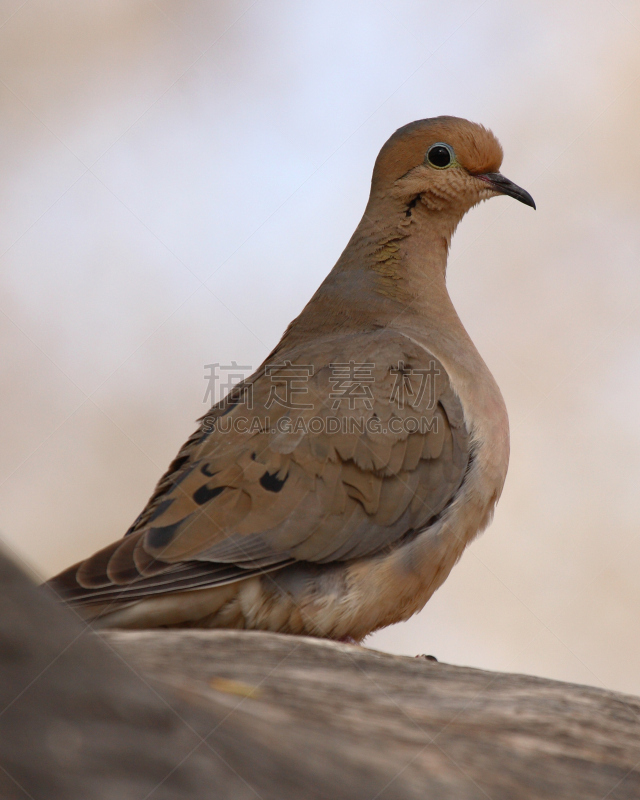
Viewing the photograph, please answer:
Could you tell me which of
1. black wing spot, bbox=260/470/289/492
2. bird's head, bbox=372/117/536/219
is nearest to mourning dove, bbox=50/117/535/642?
black wing spot, bbox=260/470/289/492

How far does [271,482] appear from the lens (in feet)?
7.45

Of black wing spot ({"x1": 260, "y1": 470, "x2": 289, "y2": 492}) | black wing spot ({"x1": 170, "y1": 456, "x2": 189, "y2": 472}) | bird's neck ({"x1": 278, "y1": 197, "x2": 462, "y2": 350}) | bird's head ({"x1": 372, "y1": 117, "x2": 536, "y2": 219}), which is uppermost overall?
bird's head ({"x1": 372, "y1": 117, "x2": 536, "y2": 219})

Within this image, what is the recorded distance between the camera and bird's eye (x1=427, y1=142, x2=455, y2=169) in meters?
3.26

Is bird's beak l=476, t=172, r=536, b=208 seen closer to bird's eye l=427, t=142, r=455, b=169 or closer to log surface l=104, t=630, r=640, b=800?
bird's eye l=427, t=142, r=455, b=169

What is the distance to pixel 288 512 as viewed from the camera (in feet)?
7.34

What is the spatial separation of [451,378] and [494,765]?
61.1 inches

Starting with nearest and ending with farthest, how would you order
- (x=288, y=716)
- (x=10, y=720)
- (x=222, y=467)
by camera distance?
(x=10, y=720), (x=288, y=716), (x=222, y=467)

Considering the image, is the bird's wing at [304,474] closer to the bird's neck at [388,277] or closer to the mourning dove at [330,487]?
the mourning dove at [330,487]

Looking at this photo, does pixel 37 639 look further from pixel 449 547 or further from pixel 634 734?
pixel 449 547

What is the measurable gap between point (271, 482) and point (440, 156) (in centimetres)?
162

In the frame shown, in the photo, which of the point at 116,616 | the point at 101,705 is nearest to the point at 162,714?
the point at 101,705

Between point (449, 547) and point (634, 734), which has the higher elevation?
point (449, 547)

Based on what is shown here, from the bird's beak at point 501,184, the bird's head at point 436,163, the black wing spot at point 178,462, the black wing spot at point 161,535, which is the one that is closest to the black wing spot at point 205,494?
the black wing spot at point 161,535

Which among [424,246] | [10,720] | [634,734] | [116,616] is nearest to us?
[10,720]
